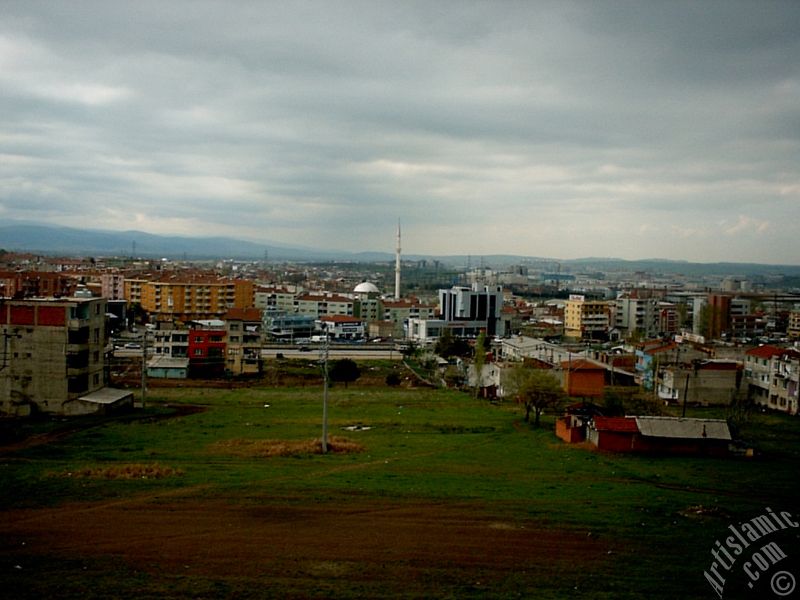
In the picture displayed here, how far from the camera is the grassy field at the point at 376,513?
30.7ft

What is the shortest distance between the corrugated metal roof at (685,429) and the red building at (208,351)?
23.1m

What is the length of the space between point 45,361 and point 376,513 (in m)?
16.5

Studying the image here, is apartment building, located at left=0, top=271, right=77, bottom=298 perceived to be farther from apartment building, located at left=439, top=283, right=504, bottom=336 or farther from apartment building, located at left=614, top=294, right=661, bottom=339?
apartment building, located at left=614, top=294, right=661, bottom=339

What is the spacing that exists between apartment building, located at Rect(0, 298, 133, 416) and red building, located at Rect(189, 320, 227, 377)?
11532 millimetres

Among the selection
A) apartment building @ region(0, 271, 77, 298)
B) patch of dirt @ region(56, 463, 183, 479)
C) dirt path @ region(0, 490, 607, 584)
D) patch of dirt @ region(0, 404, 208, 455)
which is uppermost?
apartment building @ region(0, 271, 77, 298)

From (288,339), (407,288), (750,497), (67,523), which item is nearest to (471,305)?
(288,339)

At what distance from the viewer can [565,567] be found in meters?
9.99

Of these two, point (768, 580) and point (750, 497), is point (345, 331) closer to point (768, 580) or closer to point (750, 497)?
point (750, 497)

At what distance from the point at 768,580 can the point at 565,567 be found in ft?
8.44

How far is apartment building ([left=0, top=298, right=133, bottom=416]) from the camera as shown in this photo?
24203mm

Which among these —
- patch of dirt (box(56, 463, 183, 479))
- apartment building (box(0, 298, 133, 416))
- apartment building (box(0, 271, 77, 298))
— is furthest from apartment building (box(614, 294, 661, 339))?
patch of dirt (box(56, 463, 183, 479))

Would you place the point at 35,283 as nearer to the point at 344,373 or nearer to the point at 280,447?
the point at 344,373

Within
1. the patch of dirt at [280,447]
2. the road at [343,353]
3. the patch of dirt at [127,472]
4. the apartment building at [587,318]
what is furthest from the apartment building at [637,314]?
the patch of dirt at [127,472]

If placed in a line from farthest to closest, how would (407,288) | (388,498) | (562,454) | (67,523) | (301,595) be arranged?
1. (407,288)
2. (562,454)
3. (388,498)
4. (67,523)
5. (301,595)
